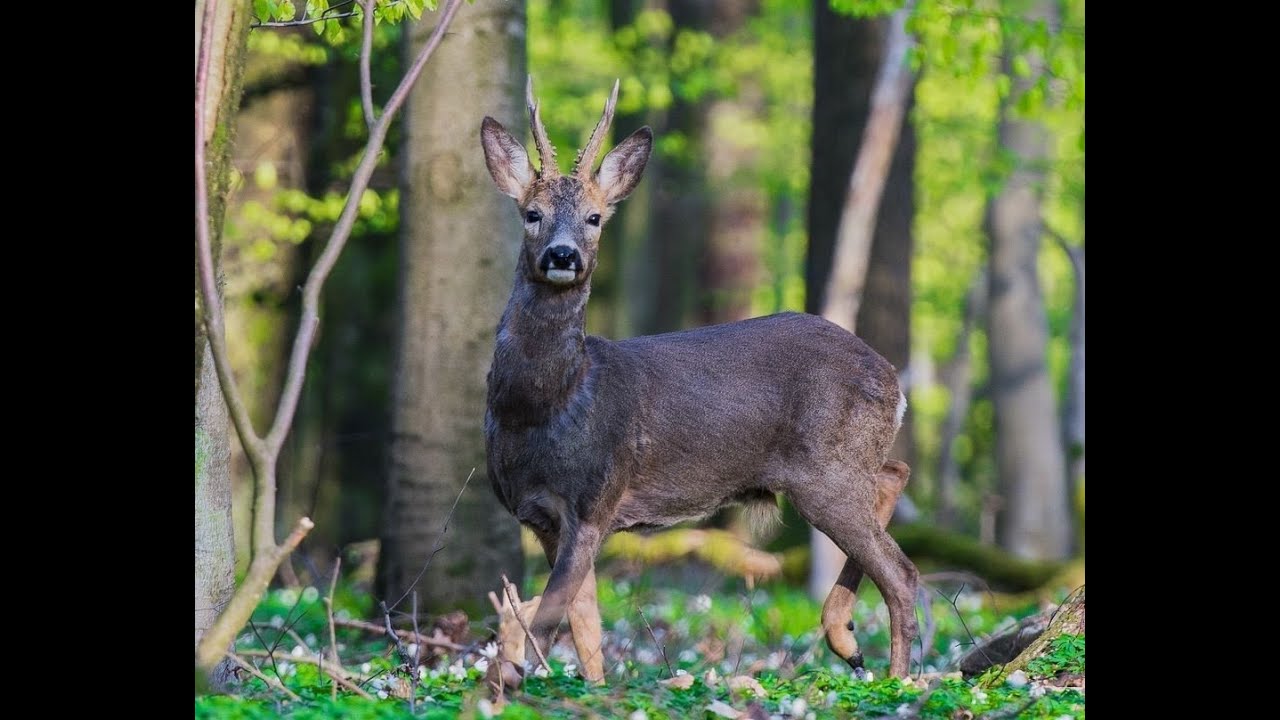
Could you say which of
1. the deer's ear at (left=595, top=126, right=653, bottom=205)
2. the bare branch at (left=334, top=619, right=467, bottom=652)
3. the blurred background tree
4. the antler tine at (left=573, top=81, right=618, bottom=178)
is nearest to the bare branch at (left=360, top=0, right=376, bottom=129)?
the blurred background tree

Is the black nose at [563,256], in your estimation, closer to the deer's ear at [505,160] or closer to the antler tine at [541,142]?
the antler tine at [541,142]

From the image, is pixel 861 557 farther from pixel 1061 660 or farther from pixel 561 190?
pixel 561 190

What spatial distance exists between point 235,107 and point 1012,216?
1483 cm

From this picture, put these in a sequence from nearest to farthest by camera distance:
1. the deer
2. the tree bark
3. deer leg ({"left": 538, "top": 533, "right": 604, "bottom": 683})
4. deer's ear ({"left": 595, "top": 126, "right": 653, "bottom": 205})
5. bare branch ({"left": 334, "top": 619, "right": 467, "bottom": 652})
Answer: bare branch ({"left": 334, "top": 619, "right": 467, "bottom": 652}), the deer, deer leg ({"left": 538, "top": 533, "right": 604, "bottom": 683}), deer's ear ({"left": 595, "top": 126, "right": 653, "bottom": 205}), the tree bark

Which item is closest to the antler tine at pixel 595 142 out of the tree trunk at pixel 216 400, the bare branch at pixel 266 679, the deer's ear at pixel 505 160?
the deer's ear at pixel 505 160

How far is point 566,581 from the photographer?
615cm

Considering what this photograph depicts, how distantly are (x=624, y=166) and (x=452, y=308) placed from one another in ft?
5.42

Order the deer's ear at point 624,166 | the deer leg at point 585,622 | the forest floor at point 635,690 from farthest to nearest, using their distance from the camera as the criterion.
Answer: the deer's ear at point 624,166, the deer leg at point 585,622, the forest floor at point 635,690

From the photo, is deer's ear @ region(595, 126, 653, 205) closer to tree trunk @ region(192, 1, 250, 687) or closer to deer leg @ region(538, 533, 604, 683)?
deer leg @ region(538, 533, 604, 683)

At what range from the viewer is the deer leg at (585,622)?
257 inches

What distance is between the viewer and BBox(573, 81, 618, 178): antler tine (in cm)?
592

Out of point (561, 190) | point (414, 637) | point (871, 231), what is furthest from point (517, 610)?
point (871, 231)

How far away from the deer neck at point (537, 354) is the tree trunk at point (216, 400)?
118 centimetres

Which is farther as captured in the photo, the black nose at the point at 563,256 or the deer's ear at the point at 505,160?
the deer's ear at the point at 505,160
